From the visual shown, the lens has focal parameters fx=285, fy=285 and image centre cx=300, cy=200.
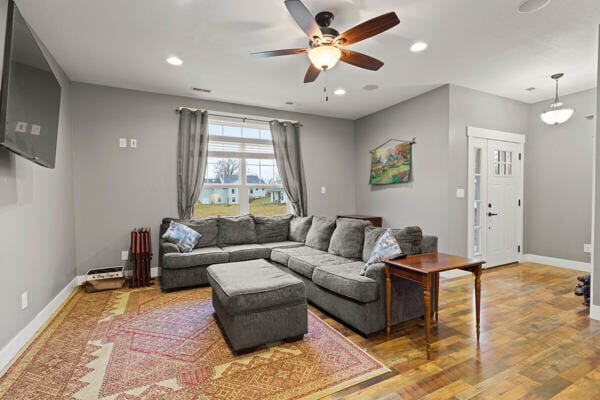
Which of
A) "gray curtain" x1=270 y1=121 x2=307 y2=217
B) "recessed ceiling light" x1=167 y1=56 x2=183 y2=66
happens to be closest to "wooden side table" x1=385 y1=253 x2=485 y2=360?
"gray curtain" x1=270 y1=121 x2=307 y2=217

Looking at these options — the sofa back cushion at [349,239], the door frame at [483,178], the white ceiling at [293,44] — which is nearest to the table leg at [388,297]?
the sofa back cushion at [349,239]

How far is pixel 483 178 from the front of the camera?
4582mm

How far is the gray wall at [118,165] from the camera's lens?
4023mm

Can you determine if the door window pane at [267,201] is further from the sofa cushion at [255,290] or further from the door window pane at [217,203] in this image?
the sofa cushion at [255,290]

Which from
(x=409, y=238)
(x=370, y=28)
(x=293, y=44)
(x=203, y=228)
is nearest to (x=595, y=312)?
(x=409, y=238)

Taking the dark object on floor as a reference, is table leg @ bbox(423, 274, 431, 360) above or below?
above

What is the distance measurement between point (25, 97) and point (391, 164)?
4797 mm

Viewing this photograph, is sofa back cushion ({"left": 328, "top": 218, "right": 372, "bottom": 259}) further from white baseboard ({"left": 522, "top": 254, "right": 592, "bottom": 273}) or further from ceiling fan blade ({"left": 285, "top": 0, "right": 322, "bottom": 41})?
white baseboard ({"left": 522, "top": 254, "right": 592, "bottom": 273})

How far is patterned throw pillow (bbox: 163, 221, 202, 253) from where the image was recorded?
3.93 metres

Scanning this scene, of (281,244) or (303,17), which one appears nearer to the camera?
(303,17)

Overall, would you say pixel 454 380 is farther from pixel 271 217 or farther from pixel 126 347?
pixel 271 217

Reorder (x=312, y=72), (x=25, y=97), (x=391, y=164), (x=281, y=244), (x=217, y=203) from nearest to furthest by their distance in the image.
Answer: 1. (x=25, y=97)
2. (x=312, y=72)
3. (x=281, y=244)
4. (x=217, y=203)
5. (x=391, y=164)

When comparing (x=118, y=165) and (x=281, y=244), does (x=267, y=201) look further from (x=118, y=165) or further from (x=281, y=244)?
(x=118, y=165)

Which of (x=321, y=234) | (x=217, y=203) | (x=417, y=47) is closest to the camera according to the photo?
(x=417, y=47)
